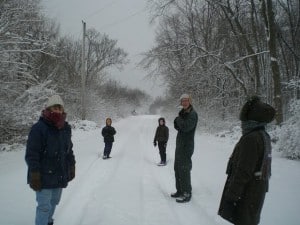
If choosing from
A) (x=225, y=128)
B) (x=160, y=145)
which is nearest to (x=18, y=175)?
(x=160, y=145)

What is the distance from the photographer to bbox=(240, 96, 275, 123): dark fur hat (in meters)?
3.88

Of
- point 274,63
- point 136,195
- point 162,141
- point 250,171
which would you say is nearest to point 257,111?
point 250,171

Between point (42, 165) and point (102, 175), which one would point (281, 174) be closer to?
Result: point (102, 175)

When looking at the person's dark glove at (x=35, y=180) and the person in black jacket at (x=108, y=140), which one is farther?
the person in black jacket at (x=108, y=140)

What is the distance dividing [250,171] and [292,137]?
7372 mm

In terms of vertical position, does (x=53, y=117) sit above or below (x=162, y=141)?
above

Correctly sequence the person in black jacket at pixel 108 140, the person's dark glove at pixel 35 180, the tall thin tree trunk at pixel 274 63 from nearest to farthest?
1. the person's dark glove at pixel 35 180
2. the person in black jacket at pixel 108 140
3. the tall thin tree trunk at pixel 274 63

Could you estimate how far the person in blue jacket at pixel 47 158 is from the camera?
14.1ft

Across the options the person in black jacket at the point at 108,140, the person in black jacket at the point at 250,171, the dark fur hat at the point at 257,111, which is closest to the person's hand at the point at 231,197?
the person in black jacket at the point at 250,171

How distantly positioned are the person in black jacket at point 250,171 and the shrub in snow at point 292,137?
23.1 feet

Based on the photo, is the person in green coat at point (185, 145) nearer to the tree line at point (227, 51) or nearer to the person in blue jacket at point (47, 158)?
the person in blue jacket at point (47, 158)

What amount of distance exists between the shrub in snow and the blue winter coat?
7.86 meters

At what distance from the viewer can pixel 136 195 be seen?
697cm

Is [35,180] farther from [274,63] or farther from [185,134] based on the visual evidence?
[274,63]
